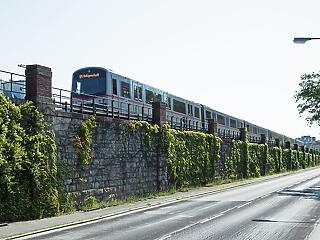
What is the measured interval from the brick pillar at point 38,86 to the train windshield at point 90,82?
10626 millimetres

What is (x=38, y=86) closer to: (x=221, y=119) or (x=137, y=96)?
(x=137, y=96)

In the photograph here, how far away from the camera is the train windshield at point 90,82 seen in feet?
98.8

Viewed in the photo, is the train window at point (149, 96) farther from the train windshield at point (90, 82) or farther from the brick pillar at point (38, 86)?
the brick pillar at point (38, 86)

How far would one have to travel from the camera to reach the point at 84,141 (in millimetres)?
21938

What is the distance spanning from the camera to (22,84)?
60.6 ft

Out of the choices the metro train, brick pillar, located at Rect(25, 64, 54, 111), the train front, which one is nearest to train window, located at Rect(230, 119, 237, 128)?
the metro train

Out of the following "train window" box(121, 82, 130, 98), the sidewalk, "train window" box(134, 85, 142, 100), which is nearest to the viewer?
the sidewalk

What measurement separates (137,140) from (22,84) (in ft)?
34.8

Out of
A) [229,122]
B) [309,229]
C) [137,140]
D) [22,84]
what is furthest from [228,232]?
[229,122]

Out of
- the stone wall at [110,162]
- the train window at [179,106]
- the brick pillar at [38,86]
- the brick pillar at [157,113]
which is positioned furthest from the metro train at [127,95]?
the brick pillar at [38,86]

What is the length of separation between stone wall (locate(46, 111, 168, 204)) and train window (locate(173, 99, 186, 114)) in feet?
33.8

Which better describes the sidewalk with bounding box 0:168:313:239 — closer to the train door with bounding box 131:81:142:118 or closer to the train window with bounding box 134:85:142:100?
the train door with bounding box 131:81:142:118

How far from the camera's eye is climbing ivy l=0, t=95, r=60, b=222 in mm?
16844

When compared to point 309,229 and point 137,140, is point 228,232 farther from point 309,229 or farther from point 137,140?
point 137,140
